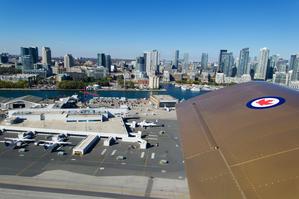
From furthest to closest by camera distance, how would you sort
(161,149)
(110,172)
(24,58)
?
(24,58)
(161,149)
(110,172)

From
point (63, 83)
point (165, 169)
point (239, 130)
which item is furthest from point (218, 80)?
point (239, 130)

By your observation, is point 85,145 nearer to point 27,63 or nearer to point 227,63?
point 27,63

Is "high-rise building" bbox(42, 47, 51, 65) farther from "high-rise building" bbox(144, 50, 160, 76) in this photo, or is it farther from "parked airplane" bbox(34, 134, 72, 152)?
"parked airplane" bbox(34, 134, 72, 152)

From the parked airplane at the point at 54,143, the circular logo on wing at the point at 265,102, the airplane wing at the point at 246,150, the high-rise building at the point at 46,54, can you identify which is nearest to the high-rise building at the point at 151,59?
the high-rise building at the point at 46,54

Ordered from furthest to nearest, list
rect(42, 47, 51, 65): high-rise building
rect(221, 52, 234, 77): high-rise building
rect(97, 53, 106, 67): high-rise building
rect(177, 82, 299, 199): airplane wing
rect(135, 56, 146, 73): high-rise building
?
rect(97, 53, 106, 67): high-rise building → rect(135, 56, 146, 73): high-rise building → rect(42, 47, 51, 65): high-rise building → rect(221, 52, 234, 77): high-rise building → rect(177, 82, 299, 199): airplane wing

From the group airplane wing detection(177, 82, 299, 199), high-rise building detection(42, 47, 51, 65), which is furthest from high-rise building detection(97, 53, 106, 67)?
airplane wing detection(177, 82, 299, 199)

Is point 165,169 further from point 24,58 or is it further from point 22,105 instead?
point 24,58

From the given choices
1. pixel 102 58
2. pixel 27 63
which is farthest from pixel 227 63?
pixel 27 63
